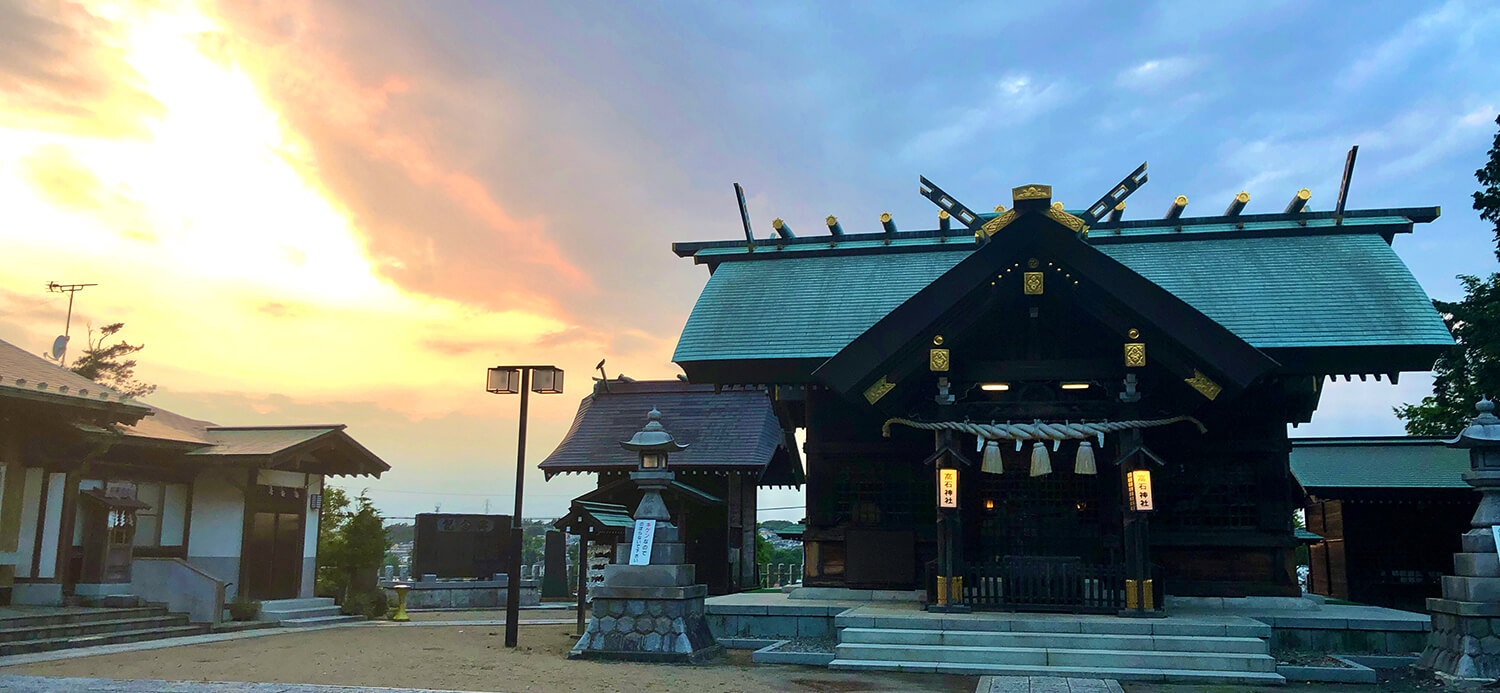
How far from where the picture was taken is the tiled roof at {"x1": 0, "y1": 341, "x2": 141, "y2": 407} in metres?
15.6

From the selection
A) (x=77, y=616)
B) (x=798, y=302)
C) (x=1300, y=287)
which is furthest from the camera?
(x=798, y=302)

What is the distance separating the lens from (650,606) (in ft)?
43.2

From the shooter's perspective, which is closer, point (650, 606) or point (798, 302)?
point (650, 606)

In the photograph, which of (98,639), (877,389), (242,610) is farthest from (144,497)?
(877,389)

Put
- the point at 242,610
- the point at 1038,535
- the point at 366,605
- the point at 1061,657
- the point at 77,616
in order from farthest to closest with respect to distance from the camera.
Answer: the point at 366,605, the point at 242,610, the point at 77,616, the point at 1038,535, the point at 1061,657

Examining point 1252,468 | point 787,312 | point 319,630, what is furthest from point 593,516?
point 1252,468

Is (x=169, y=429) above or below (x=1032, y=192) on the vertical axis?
below

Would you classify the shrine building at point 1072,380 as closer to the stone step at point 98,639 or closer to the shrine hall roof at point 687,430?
the shrine hall roof at point 687,430

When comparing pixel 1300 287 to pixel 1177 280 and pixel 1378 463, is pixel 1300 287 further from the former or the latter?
pixel 1378 463

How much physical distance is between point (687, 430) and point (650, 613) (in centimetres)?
1412

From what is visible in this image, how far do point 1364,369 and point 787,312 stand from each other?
9540 millimetres

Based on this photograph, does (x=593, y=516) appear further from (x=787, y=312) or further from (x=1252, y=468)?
(x=1252, y=468)

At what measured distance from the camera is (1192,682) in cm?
1097

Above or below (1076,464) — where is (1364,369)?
above
